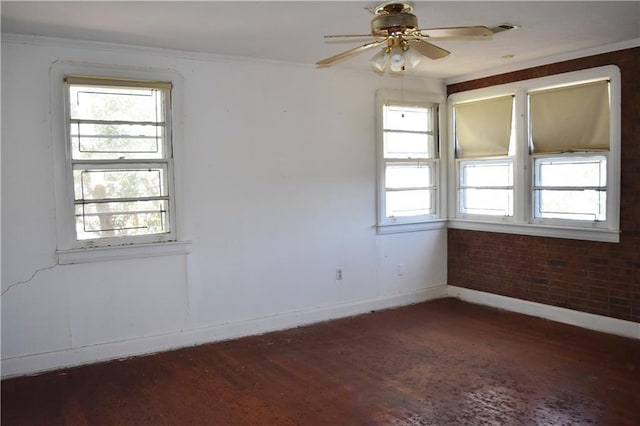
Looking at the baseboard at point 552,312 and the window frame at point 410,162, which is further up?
the window frame at point 410,162

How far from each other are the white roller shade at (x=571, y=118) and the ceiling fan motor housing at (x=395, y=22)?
2.36 meters

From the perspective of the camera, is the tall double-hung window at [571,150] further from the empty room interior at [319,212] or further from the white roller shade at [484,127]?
the white roller shade at [484,127]

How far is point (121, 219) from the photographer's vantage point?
161 inches

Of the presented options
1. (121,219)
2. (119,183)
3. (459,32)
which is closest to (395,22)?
(459,32)

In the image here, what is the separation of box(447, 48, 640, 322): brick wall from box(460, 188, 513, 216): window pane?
0.78 feet

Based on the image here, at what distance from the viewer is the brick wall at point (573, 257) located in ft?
14.0

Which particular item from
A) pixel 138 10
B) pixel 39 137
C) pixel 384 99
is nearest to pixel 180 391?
pixel 39 137

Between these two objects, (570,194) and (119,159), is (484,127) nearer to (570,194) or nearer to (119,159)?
(570,194)

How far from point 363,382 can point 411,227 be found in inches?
92.2

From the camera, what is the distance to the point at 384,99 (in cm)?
534

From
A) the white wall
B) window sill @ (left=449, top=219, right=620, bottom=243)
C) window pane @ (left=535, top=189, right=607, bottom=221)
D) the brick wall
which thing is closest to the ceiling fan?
the white wall

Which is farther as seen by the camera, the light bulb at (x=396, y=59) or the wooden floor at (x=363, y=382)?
the wooden floor at (x=363, y=382)

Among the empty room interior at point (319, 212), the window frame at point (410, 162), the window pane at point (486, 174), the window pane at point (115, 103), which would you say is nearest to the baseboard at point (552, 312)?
the empty room interior at point (319, 212)

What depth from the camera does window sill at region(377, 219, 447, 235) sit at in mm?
5406
